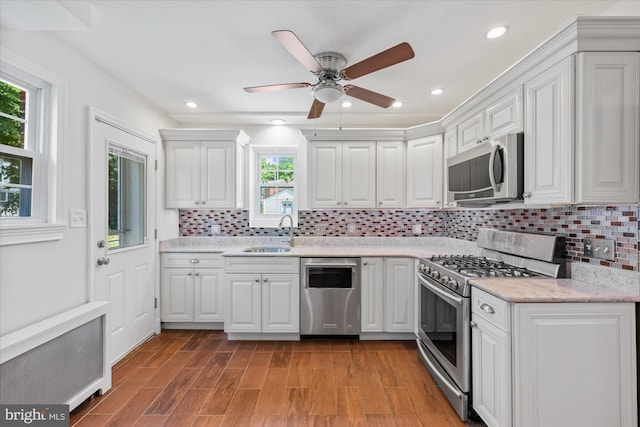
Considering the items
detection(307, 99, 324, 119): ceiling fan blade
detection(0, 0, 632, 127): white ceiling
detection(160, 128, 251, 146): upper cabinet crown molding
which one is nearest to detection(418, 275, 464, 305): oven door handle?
detection(0, 0, 632, 127): white ceiling

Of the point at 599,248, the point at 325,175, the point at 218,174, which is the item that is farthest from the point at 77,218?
the point at 599,248

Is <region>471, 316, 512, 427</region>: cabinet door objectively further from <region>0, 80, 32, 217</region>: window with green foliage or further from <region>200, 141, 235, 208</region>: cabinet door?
<region>0, 80, 32, 217</region>: window with green foliage

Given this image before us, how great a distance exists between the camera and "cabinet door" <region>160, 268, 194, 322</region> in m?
3.41

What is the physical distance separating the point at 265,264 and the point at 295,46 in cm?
209

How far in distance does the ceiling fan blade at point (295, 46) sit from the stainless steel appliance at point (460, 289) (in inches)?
68.2

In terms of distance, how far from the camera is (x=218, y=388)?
2305 millimetres

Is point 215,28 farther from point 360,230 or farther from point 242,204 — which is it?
point 360,230

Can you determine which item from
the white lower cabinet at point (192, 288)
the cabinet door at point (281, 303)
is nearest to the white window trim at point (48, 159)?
the white lower cabinet at point (192, 288)

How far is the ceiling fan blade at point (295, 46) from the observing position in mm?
1650

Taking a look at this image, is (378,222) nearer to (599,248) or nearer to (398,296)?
(398,296)

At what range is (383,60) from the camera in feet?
6.23

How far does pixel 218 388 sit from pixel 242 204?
2068 mm

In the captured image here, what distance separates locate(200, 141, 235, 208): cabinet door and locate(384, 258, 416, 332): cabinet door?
6.45 ft

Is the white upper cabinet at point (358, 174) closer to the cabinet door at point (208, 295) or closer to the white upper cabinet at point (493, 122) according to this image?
→ the white upper cabinet at point (493, 122)
